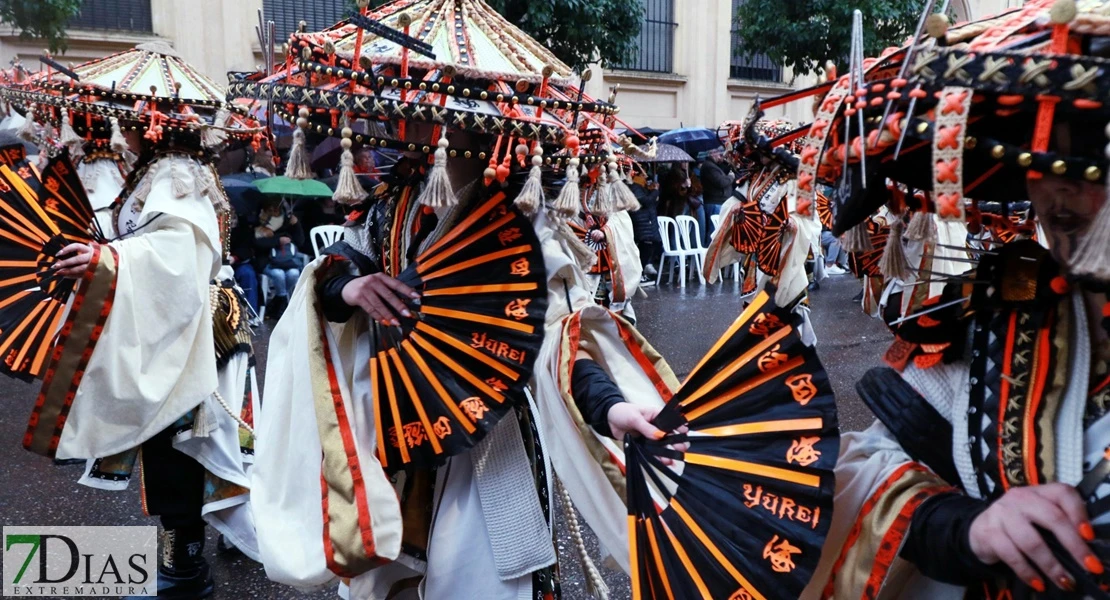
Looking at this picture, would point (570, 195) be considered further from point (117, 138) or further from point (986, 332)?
point (117, 138)

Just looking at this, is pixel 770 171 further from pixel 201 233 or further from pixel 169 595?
pixel 169 595

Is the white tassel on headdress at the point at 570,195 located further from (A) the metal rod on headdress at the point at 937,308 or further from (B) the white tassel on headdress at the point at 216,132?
(B) the white tassel on headdress at the point at 216,132

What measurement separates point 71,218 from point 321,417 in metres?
1.55

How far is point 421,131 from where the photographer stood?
80.0 inches

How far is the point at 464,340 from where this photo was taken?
6.52 feet

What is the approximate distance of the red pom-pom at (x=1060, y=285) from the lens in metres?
1.25

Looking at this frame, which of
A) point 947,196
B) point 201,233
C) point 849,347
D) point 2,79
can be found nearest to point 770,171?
point 849,347

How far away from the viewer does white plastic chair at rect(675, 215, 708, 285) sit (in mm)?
12211

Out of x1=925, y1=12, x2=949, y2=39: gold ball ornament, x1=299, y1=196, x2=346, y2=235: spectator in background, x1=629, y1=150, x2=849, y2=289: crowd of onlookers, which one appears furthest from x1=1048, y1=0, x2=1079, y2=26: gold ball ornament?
x1=629, y1=150, x2=849, y2=289: crowd of onlookers

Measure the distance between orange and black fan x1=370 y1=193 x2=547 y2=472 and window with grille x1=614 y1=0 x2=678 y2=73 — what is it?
15100 millimetres

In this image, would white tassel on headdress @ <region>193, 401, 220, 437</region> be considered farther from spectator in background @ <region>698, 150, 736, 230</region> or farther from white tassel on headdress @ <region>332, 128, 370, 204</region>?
spectator in background @ <region>698, 150, 736, 230</region>

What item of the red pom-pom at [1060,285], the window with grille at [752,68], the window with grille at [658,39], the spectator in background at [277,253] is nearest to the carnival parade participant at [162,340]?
the red pom-pom at [1060,285]

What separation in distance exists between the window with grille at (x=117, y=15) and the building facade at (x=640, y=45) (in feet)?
0.04

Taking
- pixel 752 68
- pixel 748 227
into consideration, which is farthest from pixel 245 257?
pixel 752 68
